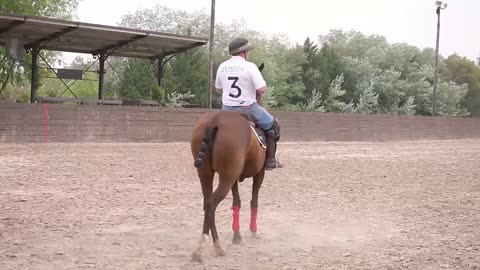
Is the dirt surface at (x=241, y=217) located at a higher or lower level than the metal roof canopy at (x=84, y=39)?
lower

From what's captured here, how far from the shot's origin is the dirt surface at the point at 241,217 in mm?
5637

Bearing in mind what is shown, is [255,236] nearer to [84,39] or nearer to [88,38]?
[88,38]

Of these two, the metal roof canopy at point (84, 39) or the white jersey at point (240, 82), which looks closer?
the white jersey at point (240, 82)

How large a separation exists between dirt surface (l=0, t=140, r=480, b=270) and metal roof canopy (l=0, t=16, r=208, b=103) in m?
8.80

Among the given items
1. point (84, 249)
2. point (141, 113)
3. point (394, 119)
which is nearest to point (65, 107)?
point (141, 113)

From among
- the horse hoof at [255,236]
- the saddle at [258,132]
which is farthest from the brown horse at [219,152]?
the horse hoof at [255,236]

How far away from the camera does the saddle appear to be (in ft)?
20.4

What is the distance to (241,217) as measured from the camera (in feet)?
26.2

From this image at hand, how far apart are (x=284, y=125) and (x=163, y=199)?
1997 cm

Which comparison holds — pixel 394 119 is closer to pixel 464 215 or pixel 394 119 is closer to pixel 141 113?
pixel 141 113

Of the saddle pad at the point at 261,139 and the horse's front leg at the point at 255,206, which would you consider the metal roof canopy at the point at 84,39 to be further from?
the saddle pad at the point at 261,139

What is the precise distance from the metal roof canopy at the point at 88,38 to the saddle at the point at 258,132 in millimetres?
16752

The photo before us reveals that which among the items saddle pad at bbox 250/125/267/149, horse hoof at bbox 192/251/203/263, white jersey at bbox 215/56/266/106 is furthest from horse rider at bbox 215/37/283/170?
horse hoof at bbox 192/251/203/263

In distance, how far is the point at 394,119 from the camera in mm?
35812
